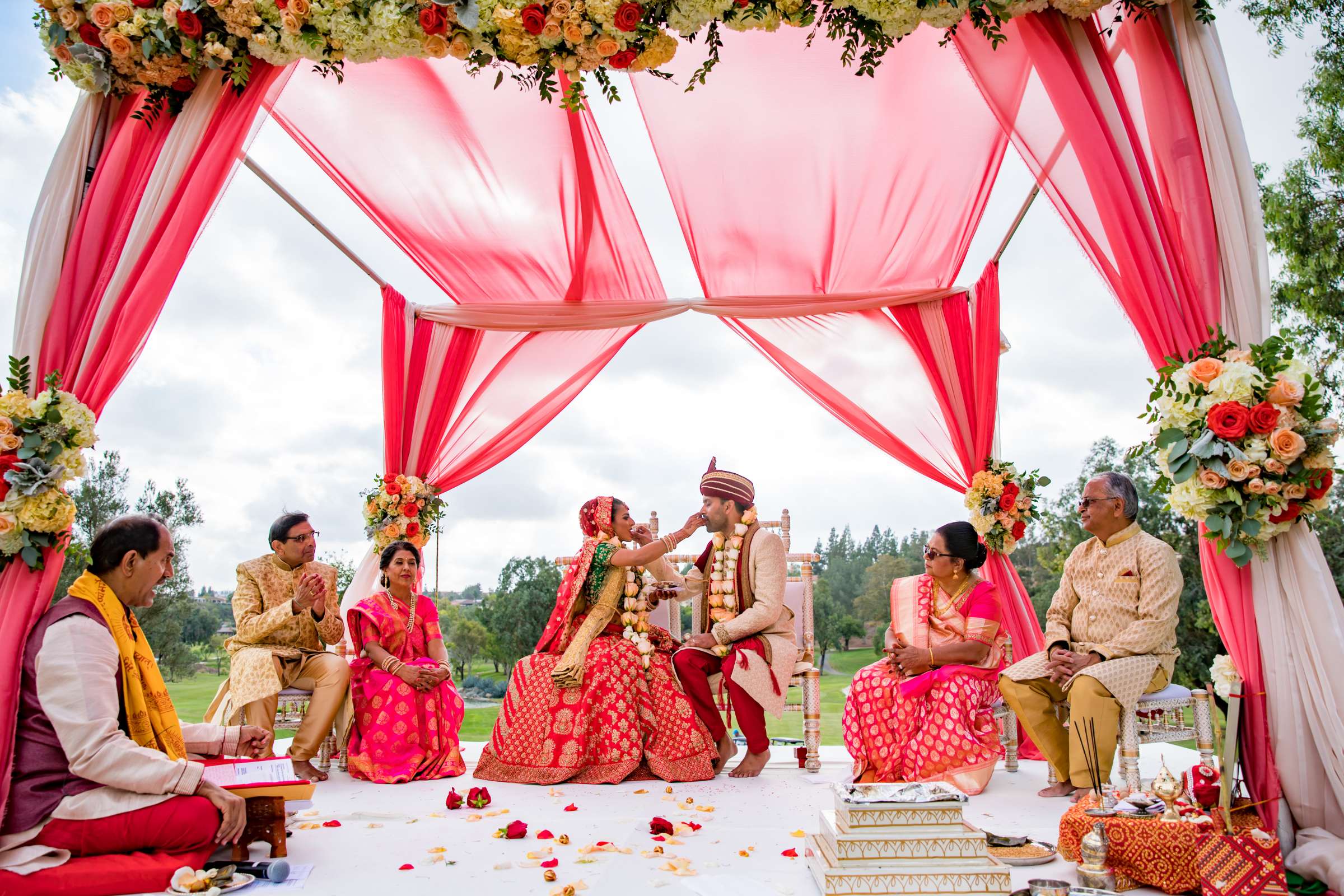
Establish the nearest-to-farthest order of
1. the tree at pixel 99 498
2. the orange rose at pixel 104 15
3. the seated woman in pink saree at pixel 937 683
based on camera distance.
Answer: the orange rose at pixel 104 15 → the seated woman in pink saree at pixel 937 683 → the tree at pixel 99 498

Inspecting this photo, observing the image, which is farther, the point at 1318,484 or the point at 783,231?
the point at 783,231

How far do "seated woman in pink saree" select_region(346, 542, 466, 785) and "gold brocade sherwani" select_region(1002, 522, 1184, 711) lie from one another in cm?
303

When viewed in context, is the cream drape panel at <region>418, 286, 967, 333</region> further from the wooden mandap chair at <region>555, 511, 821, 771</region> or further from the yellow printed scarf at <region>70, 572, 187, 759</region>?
the yellow printed scarf at <region>70, 572, 187, 759</region>

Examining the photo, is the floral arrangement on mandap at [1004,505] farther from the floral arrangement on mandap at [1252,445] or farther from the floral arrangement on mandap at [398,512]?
the floral arrangement on mandap at [398,512]

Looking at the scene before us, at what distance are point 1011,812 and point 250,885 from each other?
118 inches

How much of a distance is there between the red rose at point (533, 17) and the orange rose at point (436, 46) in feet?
1.15

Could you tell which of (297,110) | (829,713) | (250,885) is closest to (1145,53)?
(297,110)

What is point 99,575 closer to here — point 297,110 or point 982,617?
point 297,110

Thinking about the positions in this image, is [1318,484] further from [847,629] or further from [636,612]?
[847,629]

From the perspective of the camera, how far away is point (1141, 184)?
11.2 feet

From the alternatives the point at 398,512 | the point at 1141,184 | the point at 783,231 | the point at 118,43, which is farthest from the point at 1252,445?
the point at 398,512

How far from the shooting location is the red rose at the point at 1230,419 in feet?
9.95

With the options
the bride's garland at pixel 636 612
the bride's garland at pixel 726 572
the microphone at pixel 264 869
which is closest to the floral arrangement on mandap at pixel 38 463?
the microphone at pixel 264 869

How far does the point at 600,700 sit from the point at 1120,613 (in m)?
2.66
